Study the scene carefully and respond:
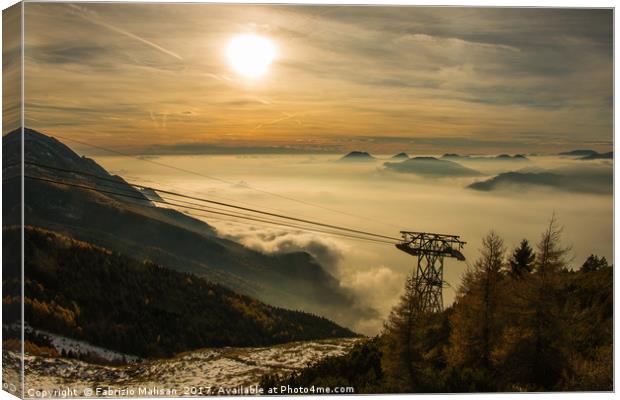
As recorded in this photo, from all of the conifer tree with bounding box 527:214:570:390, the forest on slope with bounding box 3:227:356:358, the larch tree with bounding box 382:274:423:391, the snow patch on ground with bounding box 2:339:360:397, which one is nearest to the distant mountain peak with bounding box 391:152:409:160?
the larch tree with bounding box 382:274:423:391

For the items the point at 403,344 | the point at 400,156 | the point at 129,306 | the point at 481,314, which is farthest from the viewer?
the point at 400,156

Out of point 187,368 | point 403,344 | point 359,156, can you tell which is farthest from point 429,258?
point 187,368

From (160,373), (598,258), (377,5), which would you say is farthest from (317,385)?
(377,5)

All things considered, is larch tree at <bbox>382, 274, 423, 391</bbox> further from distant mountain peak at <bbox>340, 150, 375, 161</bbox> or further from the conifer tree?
distant mountain peak at <bbox>340, 150, 375, 161</bbox>

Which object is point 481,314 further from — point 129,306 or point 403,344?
point 129,306

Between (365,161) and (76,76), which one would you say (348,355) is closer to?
(365,161)

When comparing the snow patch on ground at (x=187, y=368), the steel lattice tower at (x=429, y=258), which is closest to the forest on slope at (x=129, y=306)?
the snow patch on ground at (x=187, y=368)
